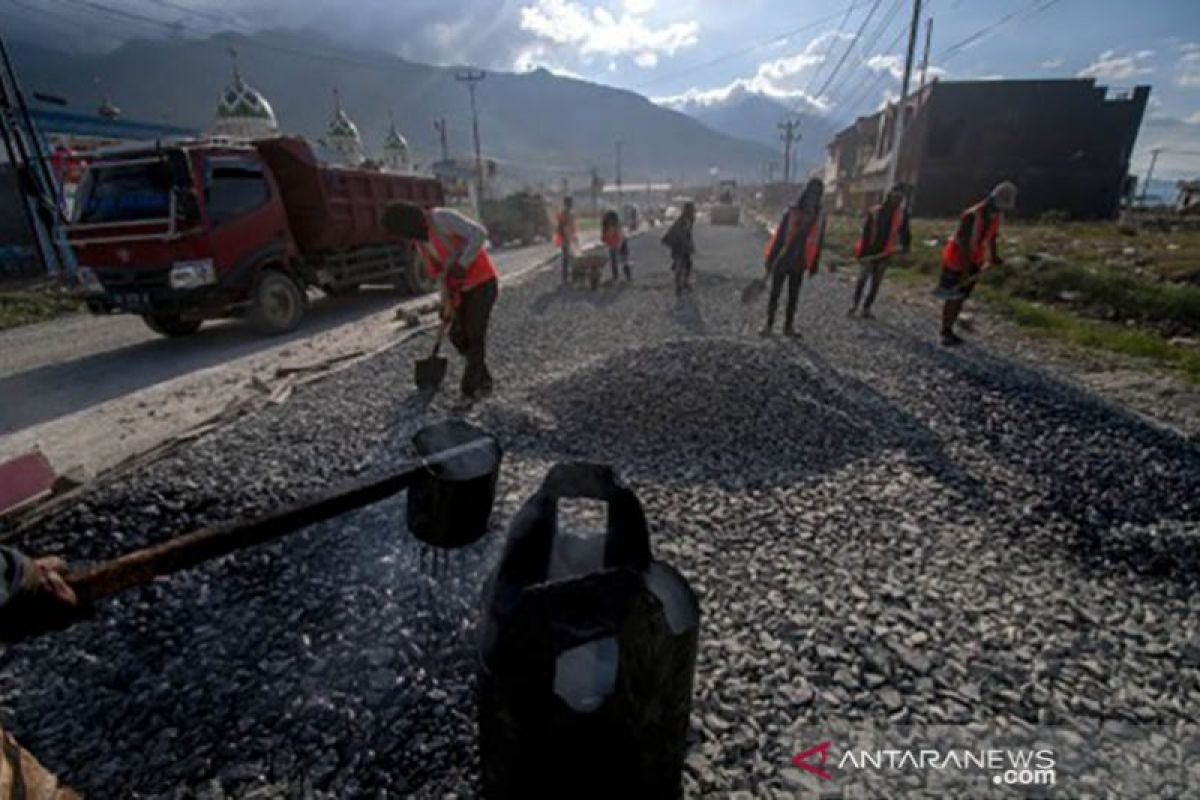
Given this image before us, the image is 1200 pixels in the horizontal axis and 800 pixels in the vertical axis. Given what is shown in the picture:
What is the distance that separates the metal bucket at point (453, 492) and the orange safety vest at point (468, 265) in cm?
310

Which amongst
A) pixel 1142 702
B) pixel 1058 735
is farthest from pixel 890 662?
pixel 1142 702

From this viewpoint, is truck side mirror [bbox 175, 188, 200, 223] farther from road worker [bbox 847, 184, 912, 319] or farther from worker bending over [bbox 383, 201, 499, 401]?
road worker [bbox 847, 184, 912, 319]

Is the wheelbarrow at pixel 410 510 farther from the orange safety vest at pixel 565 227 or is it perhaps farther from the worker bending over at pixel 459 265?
the orange safety vest at pixel 565 227

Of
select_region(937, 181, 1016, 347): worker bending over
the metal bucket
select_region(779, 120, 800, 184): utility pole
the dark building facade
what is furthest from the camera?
select_region(779, 120, 800, 184): utility pole

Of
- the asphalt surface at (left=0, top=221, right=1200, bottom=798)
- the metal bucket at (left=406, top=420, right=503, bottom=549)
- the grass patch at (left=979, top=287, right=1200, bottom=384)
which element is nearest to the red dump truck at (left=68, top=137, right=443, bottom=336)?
the asphalt surface at (left=0, top=221, right=1200, bottom=798)

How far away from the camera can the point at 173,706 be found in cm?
224

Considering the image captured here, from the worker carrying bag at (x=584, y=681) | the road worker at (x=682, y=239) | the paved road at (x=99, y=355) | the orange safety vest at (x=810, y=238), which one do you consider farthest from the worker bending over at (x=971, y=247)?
the paved road at (x=99, y=355)

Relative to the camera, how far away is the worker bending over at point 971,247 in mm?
7184

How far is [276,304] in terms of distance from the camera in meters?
9.05

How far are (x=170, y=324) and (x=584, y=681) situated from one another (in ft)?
31.9

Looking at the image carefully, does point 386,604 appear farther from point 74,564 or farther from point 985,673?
point 985,673

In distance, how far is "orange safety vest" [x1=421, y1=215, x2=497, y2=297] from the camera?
520cm

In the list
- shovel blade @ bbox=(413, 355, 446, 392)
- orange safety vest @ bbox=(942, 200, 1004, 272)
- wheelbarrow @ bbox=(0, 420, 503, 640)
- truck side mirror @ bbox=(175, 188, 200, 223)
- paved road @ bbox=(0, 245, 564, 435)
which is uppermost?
truck side mirror @ bbox=(175, 188, 200, 223)

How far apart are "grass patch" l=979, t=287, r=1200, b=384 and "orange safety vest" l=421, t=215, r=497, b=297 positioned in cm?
768
